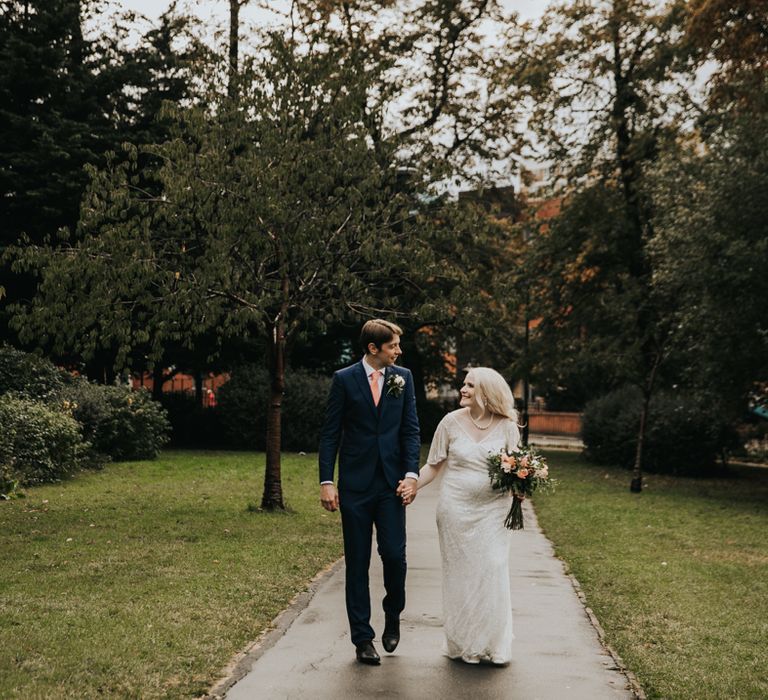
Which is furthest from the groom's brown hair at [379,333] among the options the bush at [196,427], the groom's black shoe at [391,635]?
the bush at [196,427]

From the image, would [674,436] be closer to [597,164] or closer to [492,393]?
[597,164]

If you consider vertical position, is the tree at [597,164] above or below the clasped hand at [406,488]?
above

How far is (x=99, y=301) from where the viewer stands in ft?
43.7

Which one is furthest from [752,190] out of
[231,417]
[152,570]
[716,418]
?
[231,417]

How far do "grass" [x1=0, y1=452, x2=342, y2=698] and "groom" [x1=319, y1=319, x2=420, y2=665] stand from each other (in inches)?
40.9

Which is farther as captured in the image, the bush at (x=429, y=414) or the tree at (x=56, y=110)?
the bush at (x=429, y=414)

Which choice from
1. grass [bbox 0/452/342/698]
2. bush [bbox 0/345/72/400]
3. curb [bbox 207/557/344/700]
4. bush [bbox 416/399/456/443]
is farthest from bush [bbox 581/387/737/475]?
curb [bbox 207/557/344/700]

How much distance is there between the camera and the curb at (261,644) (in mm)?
5801

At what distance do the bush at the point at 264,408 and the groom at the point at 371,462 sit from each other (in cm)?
2274

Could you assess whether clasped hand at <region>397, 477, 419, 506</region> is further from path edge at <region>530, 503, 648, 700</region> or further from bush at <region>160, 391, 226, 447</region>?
bush at <region>160, 391, 226, 447</region>

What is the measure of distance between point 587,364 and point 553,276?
410 centimetres

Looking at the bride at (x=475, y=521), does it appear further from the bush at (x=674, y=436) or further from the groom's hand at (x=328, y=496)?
the bush at (x=674, y=436)

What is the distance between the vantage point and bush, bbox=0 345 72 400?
21.1 meters

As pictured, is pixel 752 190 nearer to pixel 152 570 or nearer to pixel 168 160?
pixel 168 160
